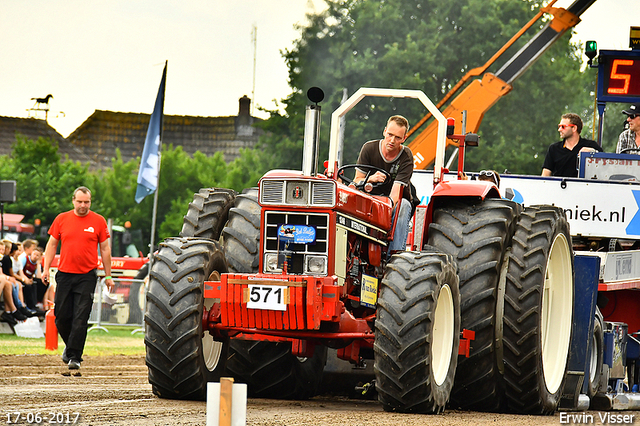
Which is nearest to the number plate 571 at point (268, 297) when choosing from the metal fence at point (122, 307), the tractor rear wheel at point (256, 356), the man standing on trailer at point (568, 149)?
the tractor rear wheel at point (256, 356)

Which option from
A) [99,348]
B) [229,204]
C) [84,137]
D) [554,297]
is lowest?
[99,348]

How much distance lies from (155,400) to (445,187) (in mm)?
2982

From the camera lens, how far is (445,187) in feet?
29.6

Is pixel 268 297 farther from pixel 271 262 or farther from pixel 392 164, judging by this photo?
pixel 392 164

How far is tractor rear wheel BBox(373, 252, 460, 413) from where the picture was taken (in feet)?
24.5

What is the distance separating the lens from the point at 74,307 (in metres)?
11.8

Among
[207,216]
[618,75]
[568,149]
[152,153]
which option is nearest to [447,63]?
[152,153]

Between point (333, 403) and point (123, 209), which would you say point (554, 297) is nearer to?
point (333, 403)

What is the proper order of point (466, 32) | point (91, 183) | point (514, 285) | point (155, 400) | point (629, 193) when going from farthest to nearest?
1. point (91, 183)
2. point (466, 32)
3. point (629, 193)
4. point (514, 285)
5. point (155, 400)

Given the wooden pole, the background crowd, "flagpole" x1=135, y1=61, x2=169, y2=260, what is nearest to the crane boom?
"flagpole" x1=135, y1=61, x2=169, y2=260

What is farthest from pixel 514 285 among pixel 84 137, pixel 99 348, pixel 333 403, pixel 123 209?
pixel 84 137

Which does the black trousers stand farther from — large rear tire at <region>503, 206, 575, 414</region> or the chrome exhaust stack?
large rear tire at <region>503, 206, 575, 414</region>

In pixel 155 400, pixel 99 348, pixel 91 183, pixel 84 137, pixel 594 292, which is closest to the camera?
pixel 155 400

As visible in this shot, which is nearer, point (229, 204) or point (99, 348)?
point (229, 204)
